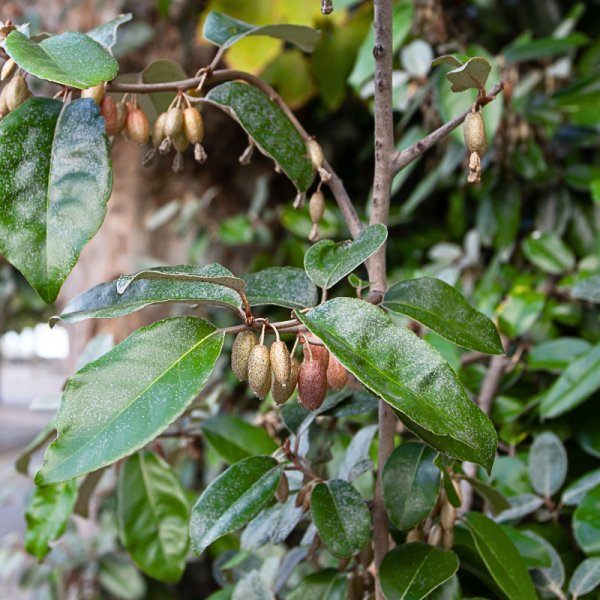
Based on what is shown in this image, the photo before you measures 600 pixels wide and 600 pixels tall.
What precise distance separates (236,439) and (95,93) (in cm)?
43

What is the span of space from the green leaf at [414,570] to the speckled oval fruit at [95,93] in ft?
1.41

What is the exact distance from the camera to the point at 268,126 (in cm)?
42

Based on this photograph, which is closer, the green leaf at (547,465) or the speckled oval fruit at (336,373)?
the speckled oval fruit at (336,373)

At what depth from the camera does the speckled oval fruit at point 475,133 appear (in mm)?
387

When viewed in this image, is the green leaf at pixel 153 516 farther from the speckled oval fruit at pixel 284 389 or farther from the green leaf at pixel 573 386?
the green leaf at pixel 573 386

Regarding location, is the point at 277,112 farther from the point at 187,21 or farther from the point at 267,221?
the point at 187,21

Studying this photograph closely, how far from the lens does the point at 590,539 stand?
55cm

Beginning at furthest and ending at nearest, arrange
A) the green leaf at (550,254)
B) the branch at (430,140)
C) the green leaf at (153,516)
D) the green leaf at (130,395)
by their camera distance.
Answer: the green leaf at (550,254), the green leaf at (153,516), the branch at (430,140), the green leaf at (130,395)

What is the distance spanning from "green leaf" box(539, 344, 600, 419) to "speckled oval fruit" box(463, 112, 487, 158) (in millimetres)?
395

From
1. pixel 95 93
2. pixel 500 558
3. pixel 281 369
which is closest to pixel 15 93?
pixel 95 93

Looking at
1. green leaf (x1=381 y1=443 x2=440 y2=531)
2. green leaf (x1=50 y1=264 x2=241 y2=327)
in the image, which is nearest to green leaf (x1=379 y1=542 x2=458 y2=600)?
green leaf (x1=381 y1=443 x2=440 y2=531)

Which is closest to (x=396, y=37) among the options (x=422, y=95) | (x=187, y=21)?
A: (x=422, y=95)

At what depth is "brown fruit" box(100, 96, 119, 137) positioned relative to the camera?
1.40 feet

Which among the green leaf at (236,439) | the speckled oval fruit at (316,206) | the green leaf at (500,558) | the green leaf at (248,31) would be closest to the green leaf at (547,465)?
the green leaf at (500,558)
